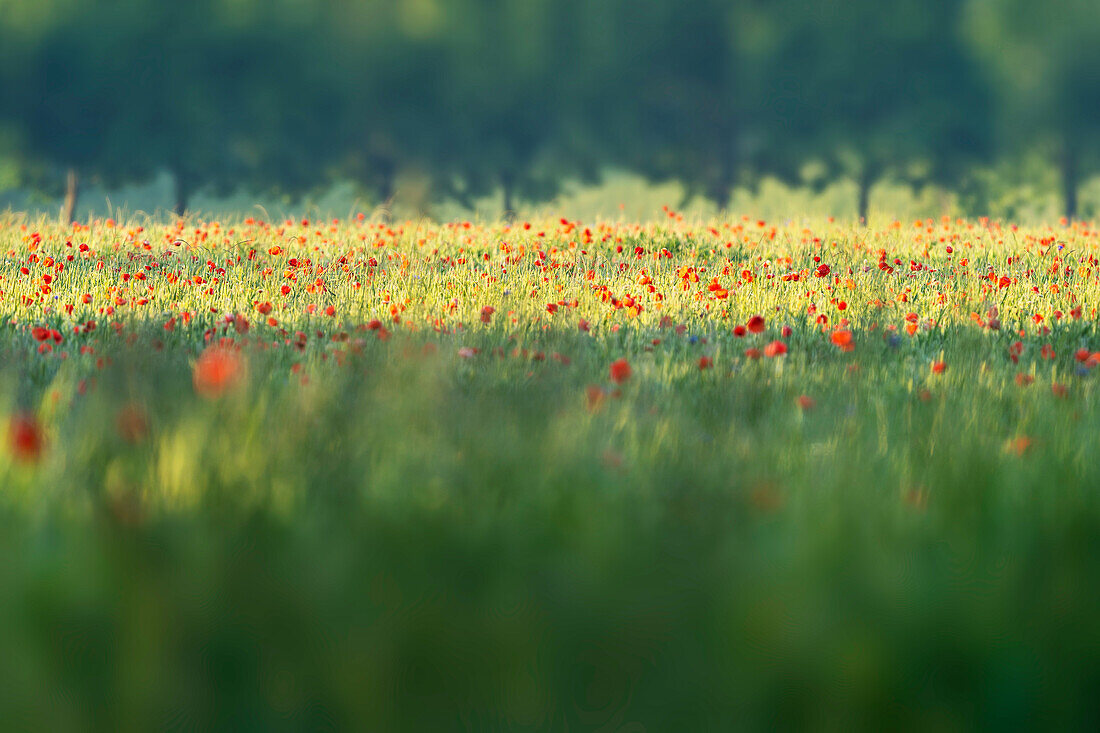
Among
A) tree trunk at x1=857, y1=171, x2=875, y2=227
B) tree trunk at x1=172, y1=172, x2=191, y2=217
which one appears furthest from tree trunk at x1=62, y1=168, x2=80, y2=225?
tree trunk at x1=857, y1=171, x2=875, y2=227

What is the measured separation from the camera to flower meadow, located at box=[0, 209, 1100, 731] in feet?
4.13

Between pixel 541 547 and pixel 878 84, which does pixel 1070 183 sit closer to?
pixel 878 84

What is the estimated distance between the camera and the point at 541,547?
1600mm

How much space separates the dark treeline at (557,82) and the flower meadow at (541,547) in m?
19.8

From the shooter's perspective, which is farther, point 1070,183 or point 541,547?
point 1070,183

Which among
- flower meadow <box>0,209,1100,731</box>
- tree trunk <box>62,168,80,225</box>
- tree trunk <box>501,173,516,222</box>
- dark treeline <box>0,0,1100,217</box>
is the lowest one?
flower meadow <box>0,209,1100,731</box>

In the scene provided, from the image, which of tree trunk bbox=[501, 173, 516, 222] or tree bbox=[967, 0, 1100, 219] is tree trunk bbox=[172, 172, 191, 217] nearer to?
tree trunk bbox=[501, 173, 516, 222]

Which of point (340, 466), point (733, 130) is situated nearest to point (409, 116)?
point (733, 130)

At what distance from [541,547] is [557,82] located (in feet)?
72.2

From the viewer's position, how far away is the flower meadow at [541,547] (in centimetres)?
126

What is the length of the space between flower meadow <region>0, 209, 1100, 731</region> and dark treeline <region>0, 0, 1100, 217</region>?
1980 centimetres

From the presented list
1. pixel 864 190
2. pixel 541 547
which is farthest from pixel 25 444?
pixel 864 190

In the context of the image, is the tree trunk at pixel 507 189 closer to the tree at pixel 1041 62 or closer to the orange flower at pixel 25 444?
the tree at pixel 1041 62

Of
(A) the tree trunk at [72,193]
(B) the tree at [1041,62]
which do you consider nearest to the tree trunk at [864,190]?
(B) the tree at [1041,62]
